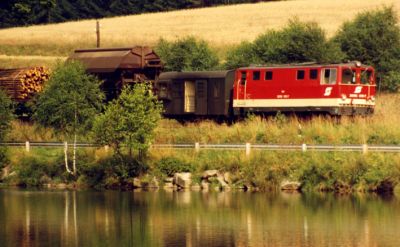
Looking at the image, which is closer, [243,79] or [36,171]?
[36,171]

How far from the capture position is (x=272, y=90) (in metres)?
59.7

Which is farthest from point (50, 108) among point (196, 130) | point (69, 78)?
point (196, 130)

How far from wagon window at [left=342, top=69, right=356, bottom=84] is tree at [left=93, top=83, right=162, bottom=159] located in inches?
466

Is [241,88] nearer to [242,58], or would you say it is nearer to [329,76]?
[329,76]

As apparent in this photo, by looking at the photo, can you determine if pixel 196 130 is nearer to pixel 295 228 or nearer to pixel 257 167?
pixel 257 167

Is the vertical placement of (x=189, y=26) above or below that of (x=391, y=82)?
above

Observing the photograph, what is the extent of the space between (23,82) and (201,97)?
12388 millimetres

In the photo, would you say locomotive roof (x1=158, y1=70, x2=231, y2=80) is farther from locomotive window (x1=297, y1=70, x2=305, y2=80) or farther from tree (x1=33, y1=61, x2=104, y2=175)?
tree (x1=33, y1=61, x2=104, y2=175)

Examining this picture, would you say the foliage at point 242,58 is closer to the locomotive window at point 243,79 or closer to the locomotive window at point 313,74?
the locomotive window at point 243,79

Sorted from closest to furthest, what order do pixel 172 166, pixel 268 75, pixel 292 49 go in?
1. pixel 172 166
2. pixel 268 75
3. pixel 292 49

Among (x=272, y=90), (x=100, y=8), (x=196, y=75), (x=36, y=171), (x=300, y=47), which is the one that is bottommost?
(x=36, y=171)

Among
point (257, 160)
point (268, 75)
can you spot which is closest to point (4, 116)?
point (268, 75)

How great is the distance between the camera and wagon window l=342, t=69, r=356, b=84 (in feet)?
187

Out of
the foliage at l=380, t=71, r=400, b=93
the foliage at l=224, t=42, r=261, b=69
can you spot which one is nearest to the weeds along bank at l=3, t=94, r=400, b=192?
the foliage at l=380, t=71, r=400, b=93
